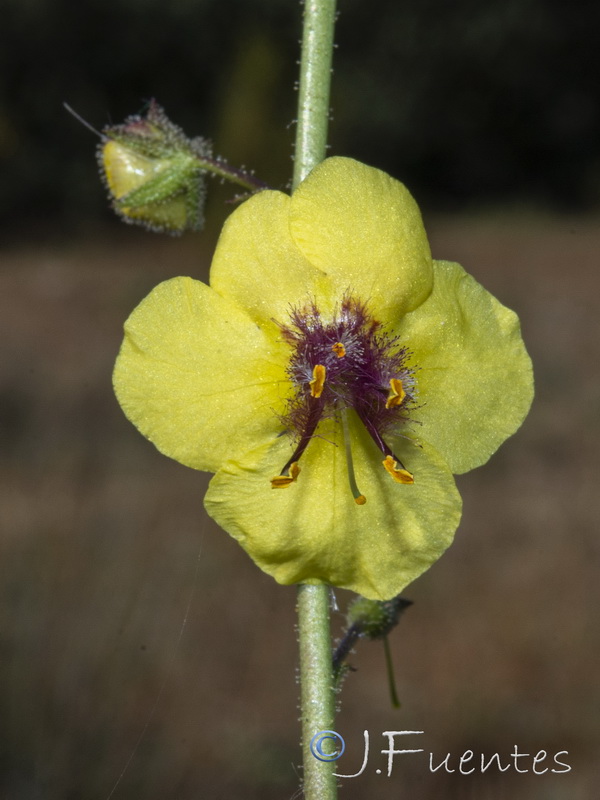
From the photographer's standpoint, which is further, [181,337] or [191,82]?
[191,82]

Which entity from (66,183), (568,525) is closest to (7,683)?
(568,525)

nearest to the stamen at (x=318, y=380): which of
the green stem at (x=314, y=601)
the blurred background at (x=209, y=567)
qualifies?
the green stem at (x=314, y=601)

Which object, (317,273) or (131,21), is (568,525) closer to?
(317,273)

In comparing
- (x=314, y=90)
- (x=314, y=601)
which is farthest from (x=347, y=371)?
(x=314, y=90)

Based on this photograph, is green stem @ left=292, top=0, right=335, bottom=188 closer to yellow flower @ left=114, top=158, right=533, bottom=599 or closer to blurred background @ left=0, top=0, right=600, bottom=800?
yellow flower @ left=114, top=158, right=533, bottom=599

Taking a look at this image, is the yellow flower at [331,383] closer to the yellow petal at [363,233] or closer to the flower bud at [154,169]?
the yellow petal at [363,233]

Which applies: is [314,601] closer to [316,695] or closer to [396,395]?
[316,695]

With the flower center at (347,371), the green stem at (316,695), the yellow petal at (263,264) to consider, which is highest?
the yellow petal at (263,264)

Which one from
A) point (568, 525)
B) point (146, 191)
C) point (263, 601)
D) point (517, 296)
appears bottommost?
point (146, 191)
